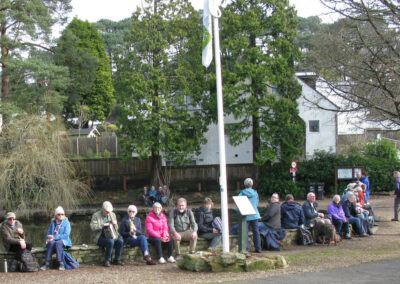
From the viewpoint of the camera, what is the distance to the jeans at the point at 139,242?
11.6 metres

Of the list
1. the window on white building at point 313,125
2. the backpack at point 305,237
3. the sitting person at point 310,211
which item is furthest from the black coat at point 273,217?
the window on white building at point 313,125

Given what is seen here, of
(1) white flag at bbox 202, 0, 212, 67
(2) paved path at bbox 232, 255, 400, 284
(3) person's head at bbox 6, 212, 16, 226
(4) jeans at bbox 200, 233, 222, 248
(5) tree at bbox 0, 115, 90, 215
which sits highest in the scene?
(1) white flag at bbox 202, 0, 212, 67

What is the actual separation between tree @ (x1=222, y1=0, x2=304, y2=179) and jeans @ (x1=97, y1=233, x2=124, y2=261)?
19.5m

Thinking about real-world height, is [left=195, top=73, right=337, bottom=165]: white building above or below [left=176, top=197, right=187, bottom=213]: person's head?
above

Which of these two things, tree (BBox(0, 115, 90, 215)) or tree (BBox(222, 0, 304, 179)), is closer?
tree (BBox(0, 115, 90, 215))

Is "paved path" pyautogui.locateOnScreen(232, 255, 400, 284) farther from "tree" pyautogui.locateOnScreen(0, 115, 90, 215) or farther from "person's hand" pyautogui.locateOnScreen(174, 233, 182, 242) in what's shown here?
"tree" pyautogui.locateOnScreen(0, 115, 90, 215)

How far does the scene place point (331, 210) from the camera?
14.4 m

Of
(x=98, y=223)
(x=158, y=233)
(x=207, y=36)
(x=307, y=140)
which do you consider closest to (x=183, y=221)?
(x=158, y=233)

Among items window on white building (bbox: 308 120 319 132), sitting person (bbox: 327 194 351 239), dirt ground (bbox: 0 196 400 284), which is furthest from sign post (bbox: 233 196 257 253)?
window on white building (bbox: 308 120 319 132)

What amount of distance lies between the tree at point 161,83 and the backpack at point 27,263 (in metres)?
19.8

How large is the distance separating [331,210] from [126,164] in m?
22.5

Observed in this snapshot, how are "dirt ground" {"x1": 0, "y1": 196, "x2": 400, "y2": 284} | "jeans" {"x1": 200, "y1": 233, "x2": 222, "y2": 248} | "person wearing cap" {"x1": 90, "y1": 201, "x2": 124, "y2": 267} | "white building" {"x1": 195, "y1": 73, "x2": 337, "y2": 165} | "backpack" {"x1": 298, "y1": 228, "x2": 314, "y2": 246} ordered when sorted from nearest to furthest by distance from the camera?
"dirt ground" {"x1": 0, "y1": 196, "x2": 400, "y2": 284} < "person wearing cap" {"x1": 90, "y1": 201, "x2": 124, "y2": 267} < "jeans" {"x1": 200, "y1": 233, "x2": 222, "y2": 248} < "backpack" {"x1": 298, "y1": 228, "x2": 314, "y2": 246} < "white building" {"x1": 195, "y1": 73, "x2": 337, "y2": 165}

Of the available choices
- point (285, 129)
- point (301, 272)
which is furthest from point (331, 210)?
point (285, 129)

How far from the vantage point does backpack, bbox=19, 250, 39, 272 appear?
10766 mm
